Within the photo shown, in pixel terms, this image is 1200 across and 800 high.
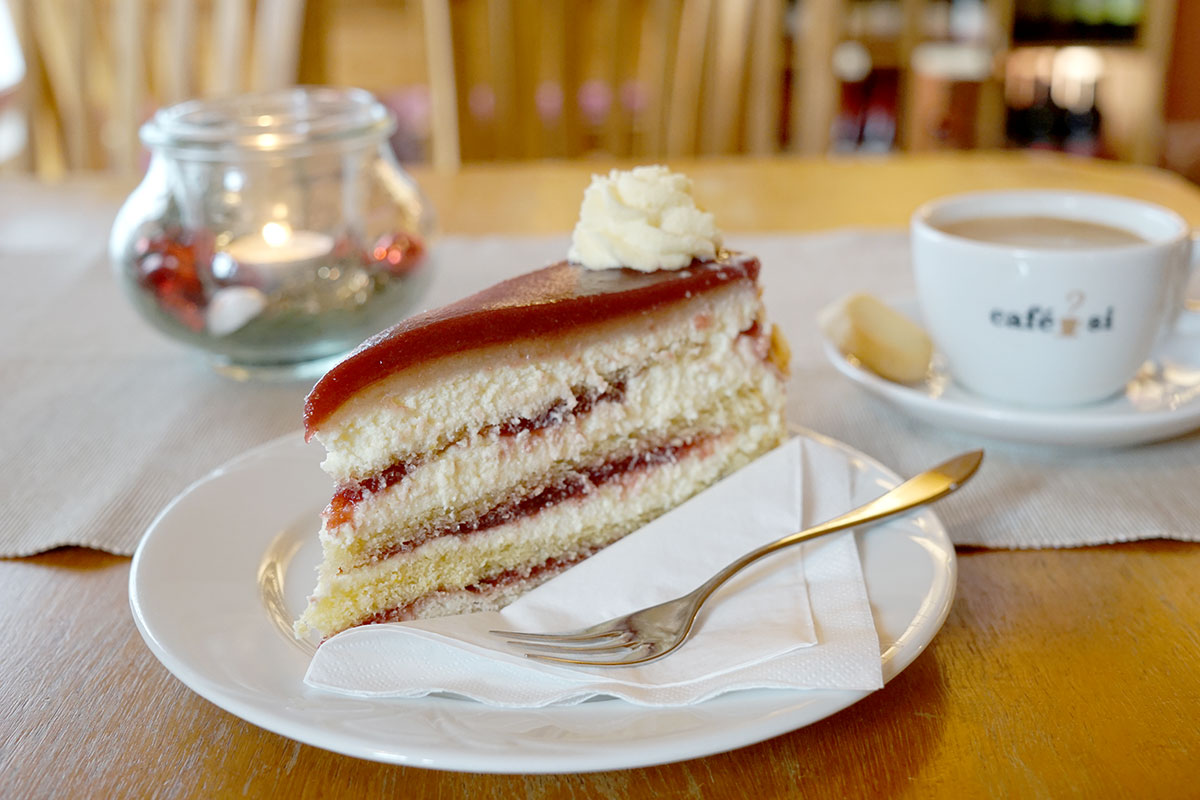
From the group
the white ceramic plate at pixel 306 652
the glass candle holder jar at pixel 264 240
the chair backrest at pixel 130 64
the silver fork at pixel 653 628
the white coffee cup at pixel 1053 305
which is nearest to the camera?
the white ceramic plate at pixel 306 652

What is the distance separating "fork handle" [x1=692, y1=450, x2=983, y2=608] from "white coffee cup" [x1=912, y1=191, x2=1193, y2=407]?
21 centimetres

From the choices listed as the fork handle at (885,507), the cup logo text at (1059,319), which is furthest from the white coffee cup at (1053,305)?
the fork handle at (885,507)

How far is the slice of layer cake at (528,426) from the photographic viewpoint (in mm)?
861

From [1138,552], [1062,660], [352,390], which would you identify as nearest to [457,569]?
[352,390]

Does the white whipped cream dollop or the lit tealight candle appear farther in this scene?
the lit tealight candle

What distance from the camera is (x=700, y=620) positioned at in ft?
2.65

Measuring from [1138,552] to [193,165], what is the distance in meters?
1.18

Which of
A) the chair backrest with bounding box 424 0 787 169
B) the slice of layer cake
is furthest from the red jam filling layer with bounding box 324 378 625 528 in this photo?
the chair backrest with bounding box 424 0 787 169

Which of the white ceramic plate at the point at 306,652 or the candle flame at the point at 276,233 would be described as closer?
the white ceramic plate at the point at 306,652

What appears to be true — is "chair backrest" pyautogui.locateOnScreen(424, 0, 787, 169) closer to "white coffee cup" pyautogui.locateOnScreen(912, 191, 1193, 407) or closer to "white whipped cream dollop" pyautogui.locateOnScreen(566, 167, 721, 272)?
"white coffee cup" pyautogui.locateOnScreen(912, 191, 1193, 407)

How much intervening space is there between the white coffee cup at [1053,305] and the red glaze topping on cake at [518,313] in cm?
30

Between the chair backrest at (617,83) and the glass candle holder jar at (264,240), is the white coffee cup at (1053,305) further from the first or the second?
the chair backrest at (617,83)

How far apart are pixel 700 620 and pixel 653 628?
0.13ft

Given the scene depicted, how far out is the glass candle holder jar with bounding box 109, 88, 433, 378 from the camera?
1.31 m
